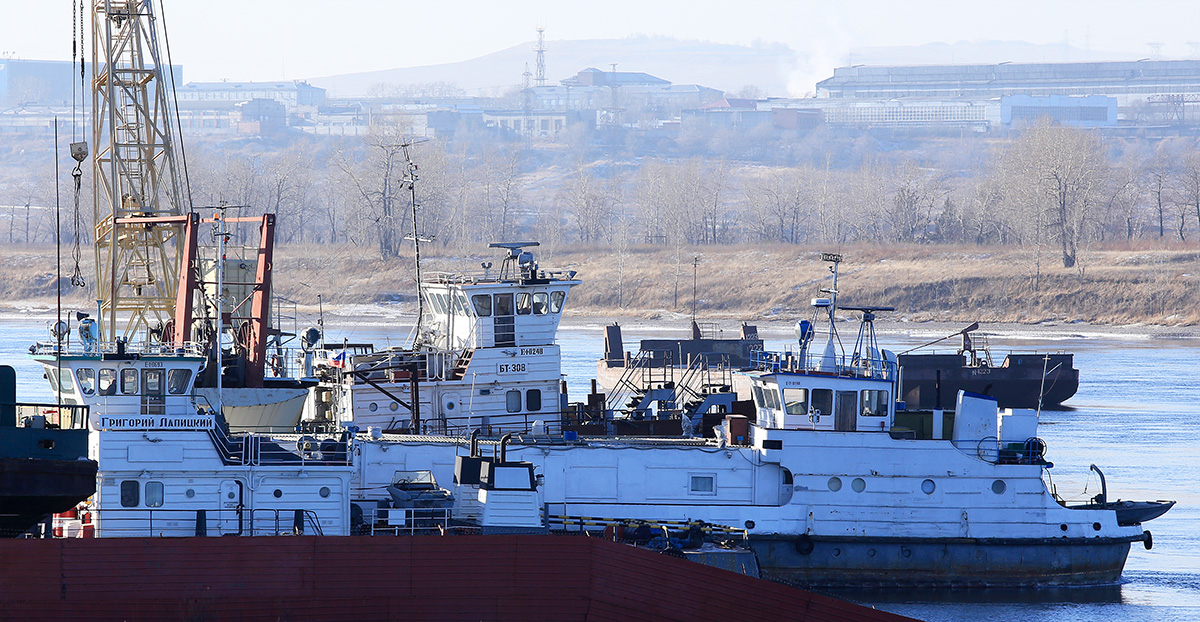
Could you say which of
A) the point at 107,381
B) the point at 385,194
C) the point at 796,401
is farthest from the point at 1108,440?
the point at 385,194

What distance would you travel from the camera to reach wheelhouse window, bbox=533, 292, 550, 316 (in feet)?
126

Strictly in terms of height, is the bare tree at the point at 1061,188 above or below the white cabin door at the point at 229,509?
above

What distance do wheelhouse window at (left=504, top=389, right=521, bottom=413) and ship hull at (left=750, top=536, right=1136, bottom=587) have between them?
8415mm

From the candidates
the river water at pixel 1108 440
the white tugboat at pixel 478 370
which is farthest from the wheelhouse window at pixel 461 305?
the river water at pixel 1108 440

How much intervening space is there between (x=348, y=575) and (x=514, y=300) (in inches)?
524

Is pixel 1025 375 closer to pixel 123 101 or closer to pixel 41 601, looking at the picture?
pixel 123 101

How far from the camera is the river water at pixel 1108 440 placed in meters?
33.2

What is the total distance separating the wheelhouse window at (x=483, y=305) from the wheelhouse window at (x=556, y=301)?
176 cm

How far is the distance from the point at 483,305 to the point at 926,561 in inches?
530

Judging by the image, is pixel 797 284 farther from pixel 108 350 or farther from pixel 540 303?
pixel 108 350

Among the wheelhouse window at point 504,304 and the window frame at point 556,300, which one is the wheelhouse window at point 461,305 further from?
the window frame at point 556,300

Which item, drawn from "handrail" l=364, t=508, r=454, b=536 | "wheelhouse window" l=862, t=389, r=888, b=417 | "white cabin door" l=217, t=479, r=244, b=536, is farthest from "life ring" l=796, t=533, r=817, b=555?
"white cabin door" l=217, t=479, r=244, b=536

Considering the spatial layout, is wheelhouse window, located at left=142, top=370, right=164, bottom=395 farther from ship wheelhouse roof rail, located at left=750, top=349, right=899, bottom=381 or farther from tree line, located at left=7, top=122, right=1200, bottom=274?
tree line, located at left=7, top=122, right=1200, bottom=274

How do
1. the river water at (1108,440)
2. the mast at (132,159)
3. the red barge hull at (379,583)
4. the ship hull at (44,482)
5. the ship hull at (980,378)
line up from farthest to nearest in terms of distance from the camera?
the ship hull at (980,378)
the mast at (132,159)
the river water at (1108,440)
the ship hull at (44,482)
the red barge hull at (379,583)
